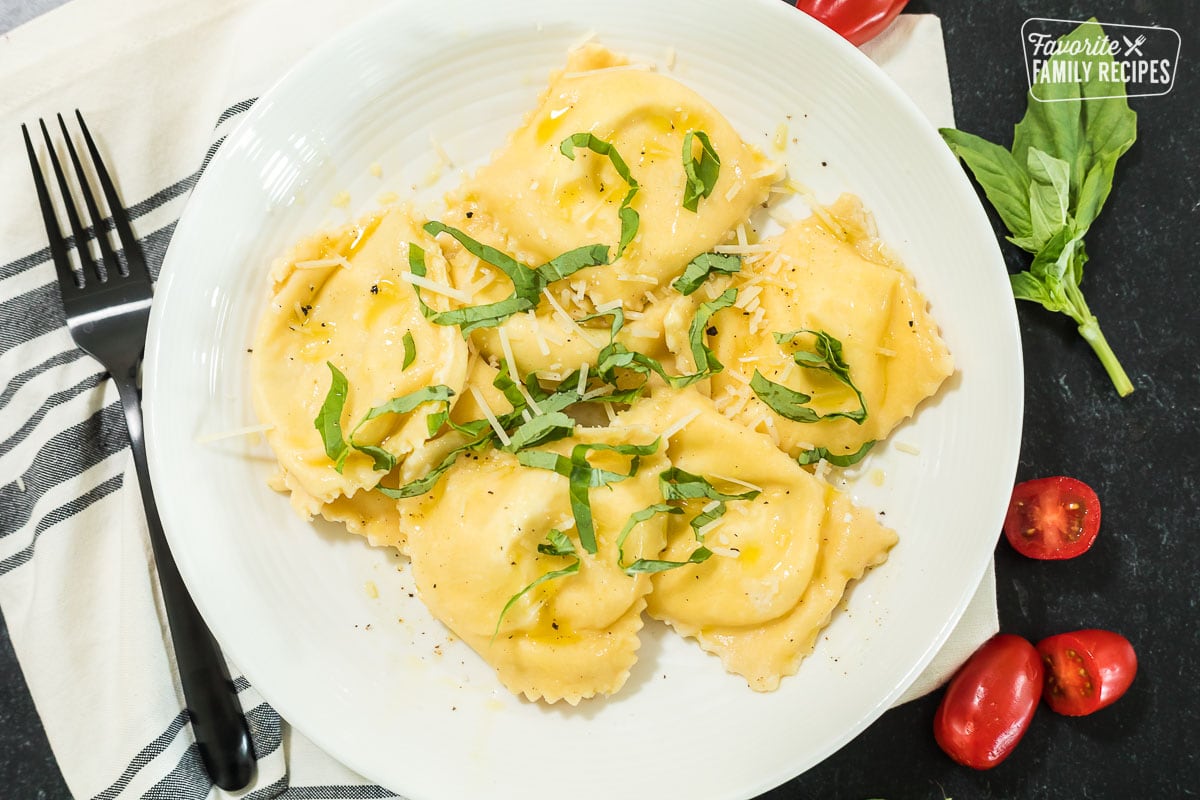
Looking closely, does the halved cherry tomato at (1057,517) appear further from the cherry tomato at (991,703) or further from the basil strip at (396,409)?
the basil strip at (396,409)

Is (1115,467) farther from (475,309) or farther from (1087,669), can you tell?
(475,309)

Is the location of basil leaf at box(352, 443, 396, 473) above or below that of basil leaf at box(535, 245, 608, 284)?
below

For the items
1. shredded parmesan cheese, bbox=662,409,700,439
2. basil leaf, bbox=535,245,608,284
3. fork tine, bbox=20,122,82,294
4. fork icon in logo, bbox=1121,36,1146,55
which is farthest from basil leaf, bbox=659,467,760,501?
fork icon in logo, bbox=1121,36,1146,55

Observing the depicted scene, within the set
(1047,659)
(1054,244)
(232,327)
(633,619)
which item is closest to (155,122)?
(232,327)

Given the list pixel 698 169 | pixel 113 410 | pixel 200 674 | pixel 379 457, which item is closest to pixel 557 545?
pixel 379 457

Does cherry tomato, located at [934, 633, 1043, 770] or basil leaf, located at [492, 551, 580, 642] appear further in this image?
cherry tomato, located at [934, 633, 1043, 770]

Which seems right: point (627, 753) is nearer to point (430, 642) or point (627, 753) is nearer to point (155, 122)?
point (430, 642)

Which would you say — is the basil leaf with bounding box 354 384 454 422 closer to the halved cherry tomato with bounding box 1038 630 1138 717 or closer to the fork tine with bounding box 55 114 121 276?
the fork tine with bounding box 55 114 121 276
